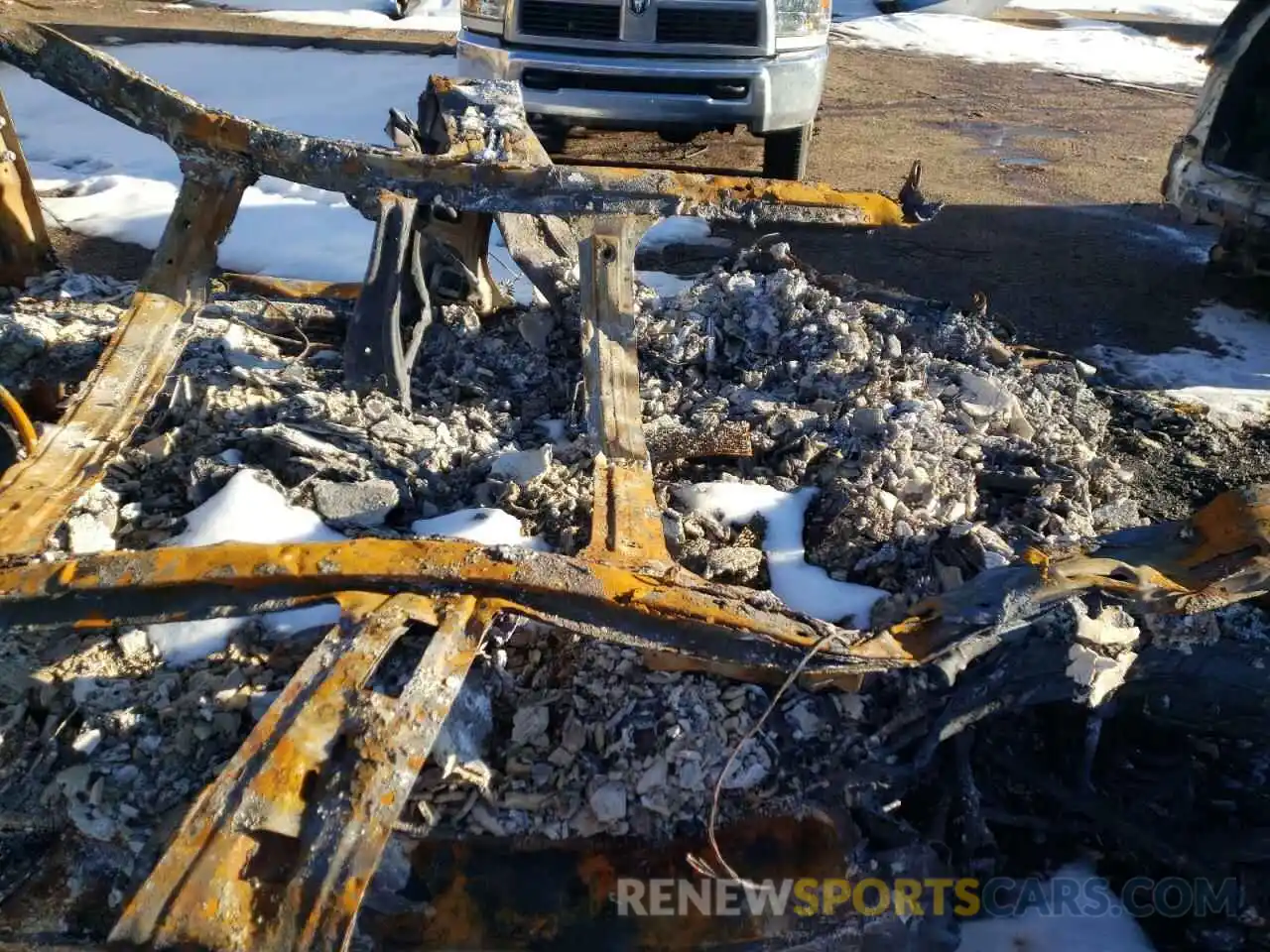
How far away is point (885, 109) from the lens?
8672 mm

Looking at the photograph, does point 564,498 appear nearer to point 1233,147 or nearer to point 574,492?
point 574,492

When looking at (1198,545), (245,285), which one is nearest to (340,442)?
(245,285)

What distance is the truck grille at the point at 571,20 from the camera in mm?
5457

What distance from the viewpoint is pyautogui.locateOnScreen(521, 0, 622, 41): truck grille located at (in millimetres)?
5457

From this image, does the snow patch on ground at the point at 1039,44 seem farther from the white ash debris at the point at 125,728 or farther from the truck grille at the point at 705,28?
the white ash debris at the point at 125,728

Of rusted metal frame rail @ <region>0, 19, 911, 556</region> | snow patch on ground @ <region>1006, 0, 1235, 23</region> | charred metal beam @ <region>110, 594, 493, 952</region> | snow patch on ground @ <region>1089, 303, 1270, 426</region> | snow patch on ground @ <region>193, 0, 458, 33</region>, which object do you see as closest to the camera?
charred metal beam @ <region>110, 594, 493, 952</region>

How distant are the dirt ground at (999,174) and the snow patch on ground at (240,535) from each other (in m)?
3.03

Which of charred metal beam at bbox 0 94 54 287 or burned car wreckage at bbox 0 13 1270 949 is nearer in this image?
burned car wreckage at bbox 0 13 1270 949

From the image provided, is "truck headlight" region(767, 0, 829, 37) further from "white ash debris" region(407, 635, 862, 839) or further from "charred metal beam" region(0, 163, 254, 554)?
"white ash debris" region(407, 635, 862, 839)

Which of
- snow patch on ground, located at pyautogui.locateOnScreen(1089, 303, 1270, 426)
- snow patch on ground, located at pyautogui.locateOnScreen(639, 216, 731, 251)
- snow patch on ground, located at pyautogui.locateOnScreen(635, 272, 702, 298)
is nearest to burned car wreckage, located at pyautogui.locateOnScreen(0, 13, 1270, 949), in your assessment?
snow patch on ground, located at pyautogui.locateOnScreen(1089, 303, 1270, 426)

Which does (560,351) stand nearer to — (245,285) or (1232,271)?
(245,285)

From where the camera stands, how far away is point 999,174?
23.2ft

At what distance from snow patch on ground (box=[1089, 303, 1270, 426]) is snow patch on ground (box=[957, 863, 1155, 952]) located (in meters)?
2.66
